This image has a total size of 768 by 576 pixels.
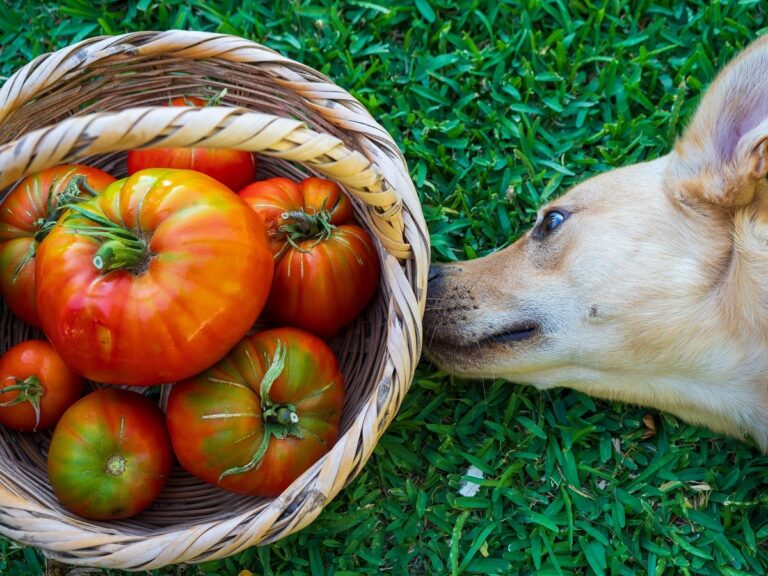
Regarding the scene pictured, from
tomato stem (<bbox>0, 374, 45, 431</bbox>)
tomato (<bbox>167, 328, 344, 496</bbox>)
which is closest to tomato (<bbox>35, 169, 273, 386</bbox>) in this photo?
tomato (<bbox>167, 328, 344, 496</bbox>)

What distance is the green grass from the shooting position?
2570 mm

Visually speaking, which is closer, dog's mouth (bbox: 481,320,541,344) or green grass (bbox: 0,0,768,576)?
dog's mouth (bbox: 481,320,541,344)

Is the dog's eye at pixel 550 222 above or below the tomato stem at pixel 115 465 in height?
above

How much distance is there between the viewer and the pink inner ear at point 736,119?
7.63ft

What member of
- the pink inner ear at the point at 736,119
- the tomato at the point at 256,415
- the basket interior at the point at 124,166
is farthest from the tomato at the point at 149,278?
the pink inner ear at the point at 736,119

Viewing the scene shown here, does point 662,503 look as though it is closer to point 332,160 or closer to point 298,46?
point 332,160

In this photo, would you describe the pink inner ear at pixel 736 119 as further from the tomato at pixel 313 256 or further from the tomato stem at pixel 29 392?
the tomato stem at pixel 29 392

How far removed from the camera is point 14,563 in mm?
2578

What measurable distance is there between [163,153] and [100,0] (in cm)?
128

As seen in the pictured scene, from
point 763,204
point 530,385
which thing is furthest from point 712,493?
point 763,204

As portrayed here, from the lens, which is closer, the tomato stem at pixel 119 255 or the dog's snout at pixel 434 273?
the tomato stem at pixel 119 255

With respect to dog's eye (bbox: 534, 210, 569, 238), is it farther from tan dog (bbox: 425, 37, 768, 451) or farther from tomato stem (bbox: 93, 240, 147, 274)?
tomato stem (bbox: 93, 240, 147, 274)

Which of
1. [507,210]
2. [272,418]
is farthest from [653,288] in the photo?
[272,418]

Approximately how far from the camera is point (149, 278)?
75.8 inches
